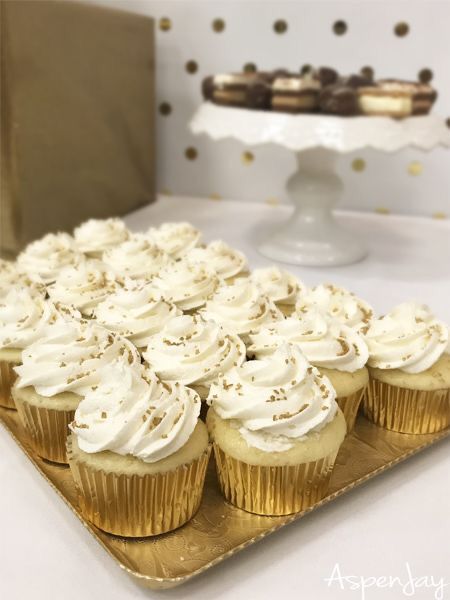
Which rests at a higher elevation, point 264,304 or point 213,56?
point 213,56

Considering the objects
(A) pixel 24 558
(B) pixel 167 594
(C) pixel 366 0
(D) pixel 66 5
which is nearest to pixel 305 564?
(B) pixel 167 594

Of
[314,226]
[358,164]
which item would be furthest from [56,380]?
[358,164]

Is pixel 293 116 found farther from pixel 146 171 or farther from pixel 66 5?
pixel 146 171

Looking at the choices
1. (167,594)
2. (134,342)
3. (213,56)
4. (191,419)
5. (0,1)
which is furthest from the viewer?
(213,56)

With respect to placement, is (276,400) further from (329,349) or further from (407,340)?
(407,340)

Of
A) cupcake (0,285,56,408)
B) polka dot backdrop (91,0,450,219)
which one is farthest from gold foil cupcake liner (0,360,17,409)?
polka dot backdrop (91,0,450,219)

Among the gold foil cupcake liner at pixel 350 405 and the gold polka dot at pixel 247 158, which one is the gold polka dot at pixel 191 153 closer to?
the gold polka dot at pixel 247 158

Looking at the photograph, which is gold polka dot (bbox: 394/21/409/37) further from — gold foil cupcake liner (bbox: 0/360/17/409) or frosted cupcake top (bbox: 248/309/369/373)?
A: gold foil cupcake liner (bbox: 0/360/17/409)

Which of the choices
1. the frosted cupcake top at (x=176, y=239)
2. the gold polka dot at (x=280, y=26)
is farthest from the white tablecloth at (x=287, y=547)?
the gold polka dot at (x=280, y=26)
